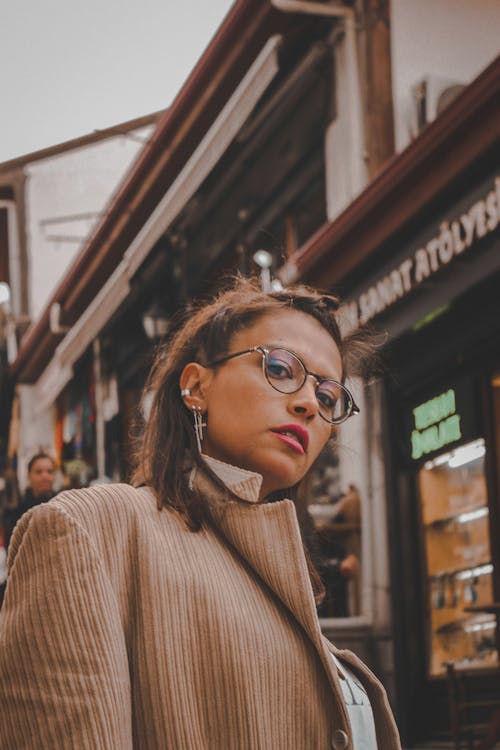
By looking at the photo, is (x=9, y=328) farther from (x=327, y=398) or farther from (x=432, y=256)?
(x=327, y=398)

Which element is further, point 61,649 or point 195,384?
point 195,384

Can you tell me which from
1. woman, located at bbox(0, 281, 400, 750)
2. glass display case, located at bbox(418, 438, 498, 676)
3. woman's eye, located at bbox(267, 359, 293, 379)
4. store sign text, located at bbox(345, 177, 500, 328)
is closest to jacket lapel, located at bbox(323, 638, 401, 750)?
woman, located at bbox(0, 281, 400, 750)

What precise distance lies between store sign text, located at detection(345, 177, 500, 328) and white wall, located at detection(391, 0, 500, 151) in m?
2.18

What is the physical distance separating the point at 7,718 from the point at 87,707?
11cm

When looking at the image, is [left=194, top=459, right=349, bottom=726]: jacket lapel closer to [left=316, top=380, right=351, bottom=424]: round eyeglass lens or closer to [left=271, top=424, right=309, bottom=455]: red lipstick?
[left=271, top=424, right=309, bottom=455]: red lipstick

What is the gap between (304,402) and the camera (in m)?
1.91

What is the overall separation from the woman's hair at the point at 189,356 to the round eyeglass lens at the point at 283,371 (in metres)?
0.11

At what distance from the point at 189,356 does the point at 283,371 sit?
23cm

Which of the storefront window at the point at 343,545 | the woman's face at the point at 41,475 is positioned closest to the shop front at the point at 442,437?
the storefront window at the point at 343,545

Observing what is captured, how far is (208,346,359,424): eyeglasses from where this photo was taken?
1917 millimetres

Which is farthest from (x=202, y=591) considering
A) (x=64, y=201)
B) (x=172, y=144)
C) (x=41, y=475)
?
(x=64, y=201)

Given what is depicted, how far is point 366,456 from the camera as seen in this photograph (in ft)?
33.1

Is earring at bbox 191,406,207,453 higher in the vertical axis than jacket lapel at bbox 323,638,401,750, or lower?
higher

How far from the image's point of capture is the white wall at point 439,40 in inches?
425
